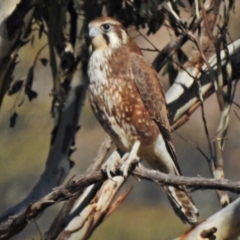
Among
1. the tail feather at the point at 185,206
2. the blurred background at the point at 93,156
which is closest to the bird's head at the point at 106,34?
the tail feather at the point at 185,206

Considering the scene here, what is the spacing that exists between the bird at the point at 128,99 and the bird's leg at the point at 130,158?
0.5 inches

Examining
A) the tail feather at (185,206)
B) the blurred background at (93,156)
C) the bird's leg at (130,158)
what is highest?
the bird's leg at (130,158)

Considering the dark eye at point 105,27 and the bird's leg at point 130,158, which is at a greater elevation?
the dark eye at point 105,27

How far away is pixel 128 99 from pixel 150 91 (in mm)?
98

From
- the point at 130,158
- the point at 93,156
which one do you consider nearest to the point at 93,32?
the point at 130,158

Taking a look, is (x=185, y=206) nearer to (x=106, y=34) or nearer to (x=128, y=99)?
(x=128, y=99)

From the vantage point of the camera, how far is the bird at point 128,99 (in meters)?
3.85

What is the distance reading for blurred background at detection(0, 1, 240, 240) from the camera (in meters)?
7.29

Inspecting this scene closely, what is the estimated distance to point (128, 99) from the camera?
3.86 meters

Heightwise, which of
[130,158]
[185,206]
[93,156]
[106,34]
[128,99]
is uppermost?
[106,34]

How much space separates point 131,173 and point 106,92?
1.56 feet

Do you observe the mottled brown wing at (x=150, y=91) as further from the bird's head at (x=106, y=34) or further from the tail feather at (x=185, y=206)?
the tail feather at (x=185, y=206)

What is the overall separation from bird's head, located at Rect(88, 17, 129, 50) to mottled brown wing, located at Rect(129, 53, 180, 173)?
96 millimetres

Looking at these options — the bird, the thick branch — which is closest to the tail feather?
the bird
